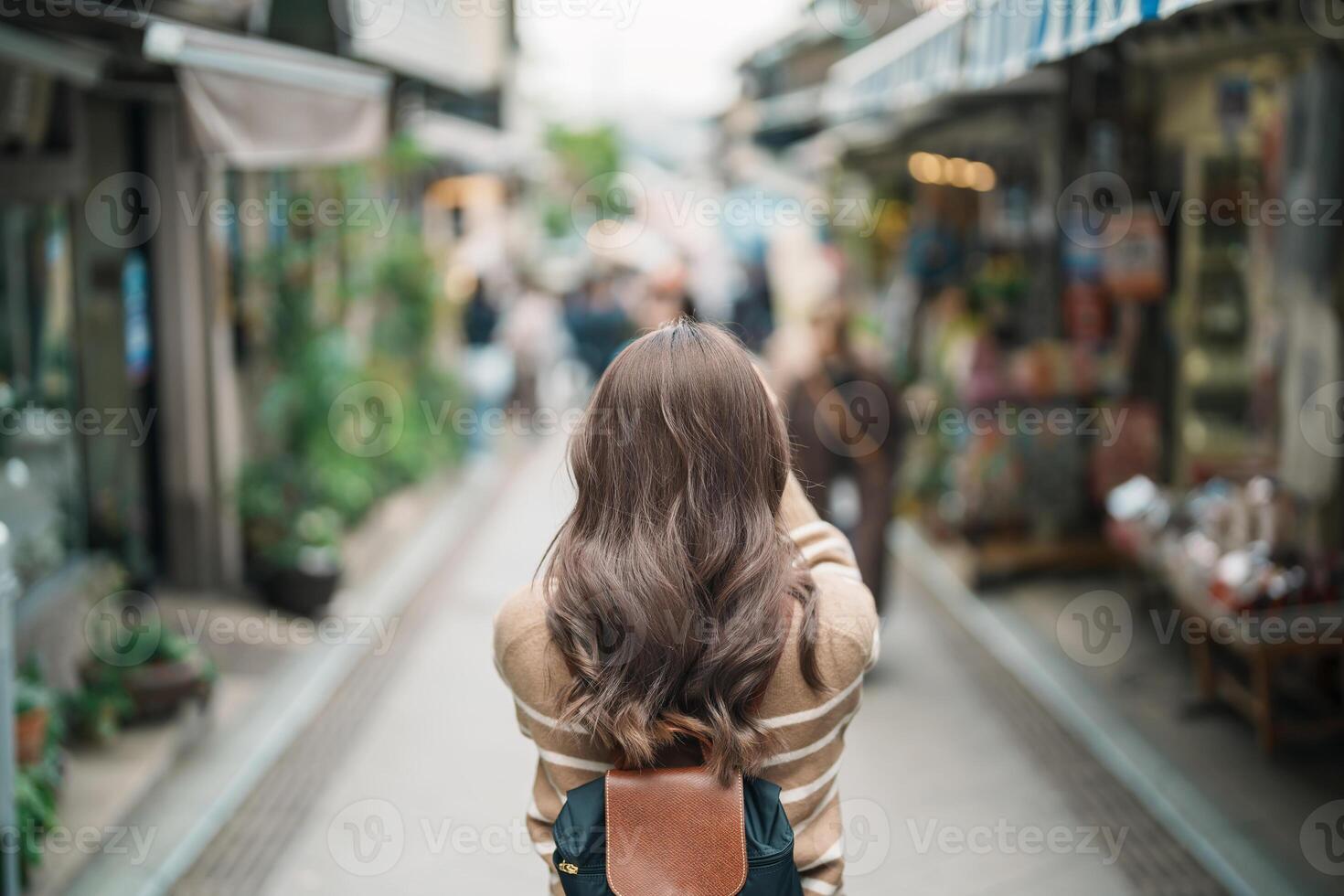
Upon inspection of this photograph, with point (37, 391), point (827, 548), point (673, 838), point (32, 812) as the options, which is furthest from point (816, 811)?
point (37, 391)

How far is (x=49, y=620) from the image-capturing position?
6277mm

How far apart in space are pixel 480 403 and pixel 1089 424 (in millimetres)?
7751

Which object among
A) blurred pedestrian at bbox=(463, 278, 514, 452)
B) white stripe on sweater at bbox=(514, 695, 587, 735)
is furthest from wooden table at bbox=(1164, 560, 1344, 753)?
blurred pedestrian at bbox=(463, 278, 514, 452)

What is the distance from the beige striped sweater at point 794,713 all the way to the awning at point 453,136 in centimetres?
915

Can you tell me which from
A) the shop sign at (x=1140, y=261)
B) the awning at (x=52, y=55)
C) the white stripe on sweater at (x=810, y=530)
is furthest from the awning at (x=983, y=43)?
the awning at (x=52, y=55)

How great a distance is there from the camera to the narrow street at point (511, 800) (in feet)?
16.4

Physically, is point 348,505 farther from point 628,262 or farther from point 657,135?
point 657,135

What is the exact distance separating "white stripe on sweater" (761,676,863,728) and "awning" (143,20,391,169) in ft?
13.0

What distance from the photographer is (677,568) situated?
212 centimetres

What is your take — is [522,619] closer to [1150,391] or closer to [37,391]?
[37,391]

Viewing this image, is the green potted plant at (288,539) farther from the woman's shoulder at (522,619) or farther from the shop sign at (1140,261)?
the woman's shoulder at (522,619)

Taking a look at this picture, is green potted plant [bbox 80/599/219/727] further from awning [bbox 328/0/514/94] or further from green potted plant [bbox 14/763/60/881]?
awning [bbox 328/0/514/94]

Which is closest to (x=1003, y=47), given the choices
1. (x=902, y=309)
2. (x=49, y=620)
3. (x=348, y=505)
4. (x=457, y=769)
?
(x=457, y=769)

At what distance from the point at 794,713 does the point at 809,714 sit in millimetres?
27
